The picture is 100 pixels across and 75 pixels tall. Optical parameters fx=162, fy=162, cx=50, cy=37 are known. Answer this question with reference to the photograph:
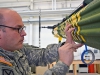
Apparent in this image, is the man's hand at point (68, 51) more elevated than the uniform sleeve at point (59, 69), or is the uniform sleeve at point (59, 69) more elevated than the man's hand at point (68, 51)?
the man's hand at point (68, 51)

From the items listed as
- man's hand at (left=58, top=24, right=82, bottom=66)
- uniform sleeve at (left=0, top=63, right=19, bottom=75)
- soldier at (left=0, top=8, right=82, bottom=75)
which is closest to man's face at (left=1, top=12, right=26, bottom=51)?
soldier at (left=0, top=8, right=82, bottom=75)

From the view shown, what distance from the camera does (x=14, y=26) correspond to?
38.4 inches

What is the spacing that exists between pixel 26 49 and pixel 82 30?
1.96 ft

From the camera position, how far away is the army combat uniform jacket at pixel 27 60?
2.80 feet

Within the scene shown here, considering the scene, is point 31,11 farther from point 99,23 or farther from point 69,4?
point 99,23

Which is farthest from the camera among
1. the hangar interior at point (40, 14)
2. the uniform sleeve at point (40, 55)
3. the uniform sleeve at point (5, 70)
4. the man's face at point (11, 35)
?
the hangar interior at point (40, 14)

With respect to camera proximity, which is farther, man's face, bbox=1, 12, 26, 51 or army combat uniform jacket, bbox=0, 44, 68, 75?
man's face, bbox=1, 12, 26, 51

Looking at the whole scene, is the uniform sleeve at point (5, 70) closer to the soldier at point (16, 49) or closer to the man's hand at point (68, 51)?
the soldier at point (16, 49)

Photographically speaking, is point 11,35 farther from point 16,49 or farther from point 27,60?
point 27,60

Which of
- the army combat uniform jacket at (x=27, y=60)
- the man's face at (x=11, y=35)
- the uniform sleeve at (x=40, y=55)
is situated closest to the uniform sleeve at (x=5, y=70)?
the army combat uniform jacket at (x=27, y=60)

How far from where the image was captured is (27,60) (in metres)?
1.22

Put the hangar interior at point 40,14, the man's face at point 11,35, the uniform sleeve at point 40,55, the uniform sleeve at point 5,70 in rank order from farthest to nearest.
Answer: the hangar interior at point 40,14
the uniform sleeve at point 40,55
the man's face at point 11,35
the uniform sleeve at point 5,70

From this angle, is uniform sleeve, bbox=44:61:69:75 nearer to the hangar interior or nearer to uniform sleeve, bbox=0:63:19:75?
uniform sleeve, bbox=0:63:19:75

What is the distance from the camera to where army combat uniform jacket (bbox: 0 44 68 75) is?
854 millimetres
